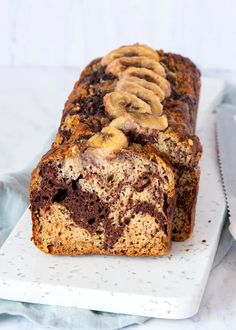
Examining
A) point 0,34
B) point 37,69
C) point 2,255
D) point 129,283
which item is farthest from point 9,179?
point 0,34

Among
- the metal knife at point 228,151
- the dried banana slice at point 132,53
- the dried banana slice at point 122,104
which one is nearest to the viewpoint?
the dried banana slice at point 122,104

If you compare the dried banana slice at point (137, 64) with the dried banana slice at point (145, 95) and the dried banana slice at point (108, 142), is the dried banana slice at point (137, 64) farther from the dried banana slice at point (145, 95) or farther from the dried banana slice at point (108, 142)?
the dried banana slice at point (108, 142)

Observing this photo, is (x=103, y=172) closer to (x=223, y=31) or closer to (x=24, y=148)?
(x=24, y=148)

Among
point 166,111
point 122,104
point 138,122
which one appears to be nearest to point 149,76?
point 166,111

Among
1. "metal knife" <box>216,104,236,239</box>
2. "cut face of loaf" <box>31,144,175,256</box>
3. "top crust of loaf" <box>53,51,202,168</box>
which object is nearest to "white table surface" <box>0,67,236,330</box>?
"metal knife" <box>216,104,236,239</box>

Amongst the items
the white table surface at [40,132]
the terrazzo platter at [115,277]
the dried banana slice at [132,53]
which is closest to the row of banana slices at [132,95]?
the dried banana slice at [132,53]

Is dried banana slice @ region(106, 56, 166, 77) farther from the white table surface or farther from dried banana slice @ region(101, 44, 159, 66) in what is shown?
the white table surface
